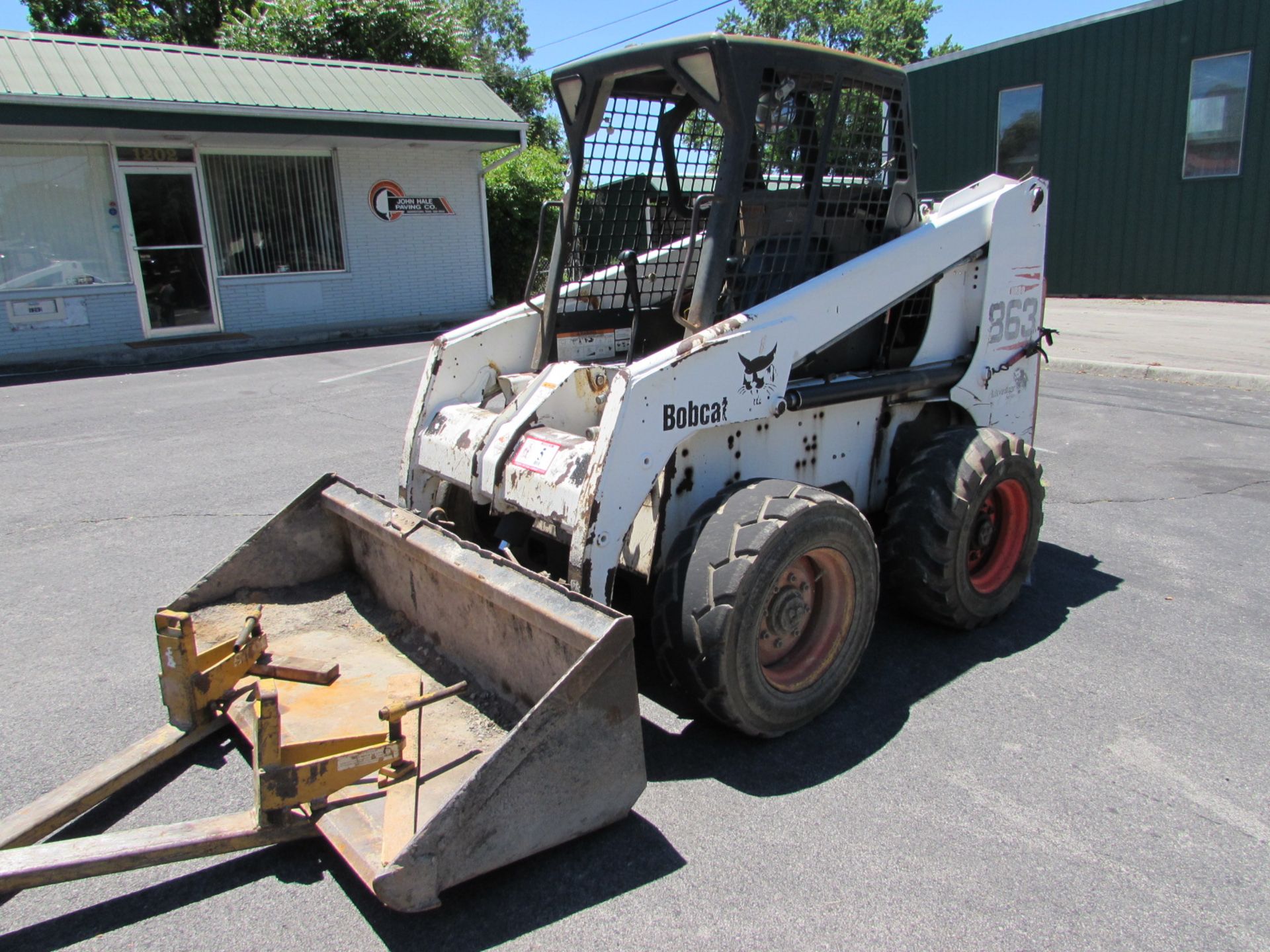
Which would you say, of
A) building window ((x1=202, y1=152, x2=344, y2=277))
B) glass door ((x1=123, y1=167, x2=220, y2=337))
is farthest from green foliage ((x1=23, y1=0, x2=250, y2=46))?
glass door ((x1=123, y1=167, x2=220, y2=337))

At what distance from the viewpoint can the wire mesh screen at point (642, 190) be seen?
14.1 feet

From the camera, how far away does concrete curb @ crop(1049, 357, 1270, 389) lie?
9.51 metres

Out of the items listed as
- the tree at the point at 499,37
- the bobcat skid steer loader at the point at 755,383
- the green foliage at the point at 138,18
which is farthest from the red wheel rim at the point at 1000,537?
the tree at the point at 499,37

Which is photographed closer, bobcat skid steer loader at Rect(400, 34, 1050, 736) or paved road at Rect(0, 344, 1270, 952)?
paved road at Rect(0, 344, 1270, 952)

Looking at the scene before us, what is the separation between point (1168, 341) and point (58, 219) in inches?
608

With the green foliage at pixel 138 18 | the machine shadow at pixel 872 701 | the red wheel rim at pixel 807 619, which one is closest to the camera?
the machine shadow at pixel 872 701

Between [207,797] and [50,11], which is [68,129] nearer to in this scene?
[207,797]

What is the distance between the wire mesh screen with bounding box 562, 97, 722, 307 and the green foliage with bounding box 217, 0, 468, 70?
73.9 ft

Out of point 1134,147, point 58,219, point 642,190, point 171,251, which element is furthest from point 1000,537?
point 1134,147

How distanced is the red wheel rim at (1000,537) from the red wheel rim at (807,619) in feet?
3.37

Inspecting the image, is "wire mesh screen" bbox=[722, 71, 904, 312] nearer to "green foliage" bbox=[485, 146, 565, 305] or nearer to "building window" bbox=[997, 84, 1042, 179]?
"building window" bbox=[997, 84, 1042, 179]

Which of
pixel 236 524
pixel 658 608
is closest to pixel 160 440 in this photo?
pixel 236 524

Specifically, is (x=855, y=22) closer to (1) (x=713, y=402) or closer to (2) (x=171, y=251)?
(2) (x=171, y=251)

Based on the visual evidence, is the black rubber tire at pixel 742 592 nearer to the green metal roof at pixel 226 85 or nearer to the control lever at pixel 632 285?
the control lever at pixel 632 285
